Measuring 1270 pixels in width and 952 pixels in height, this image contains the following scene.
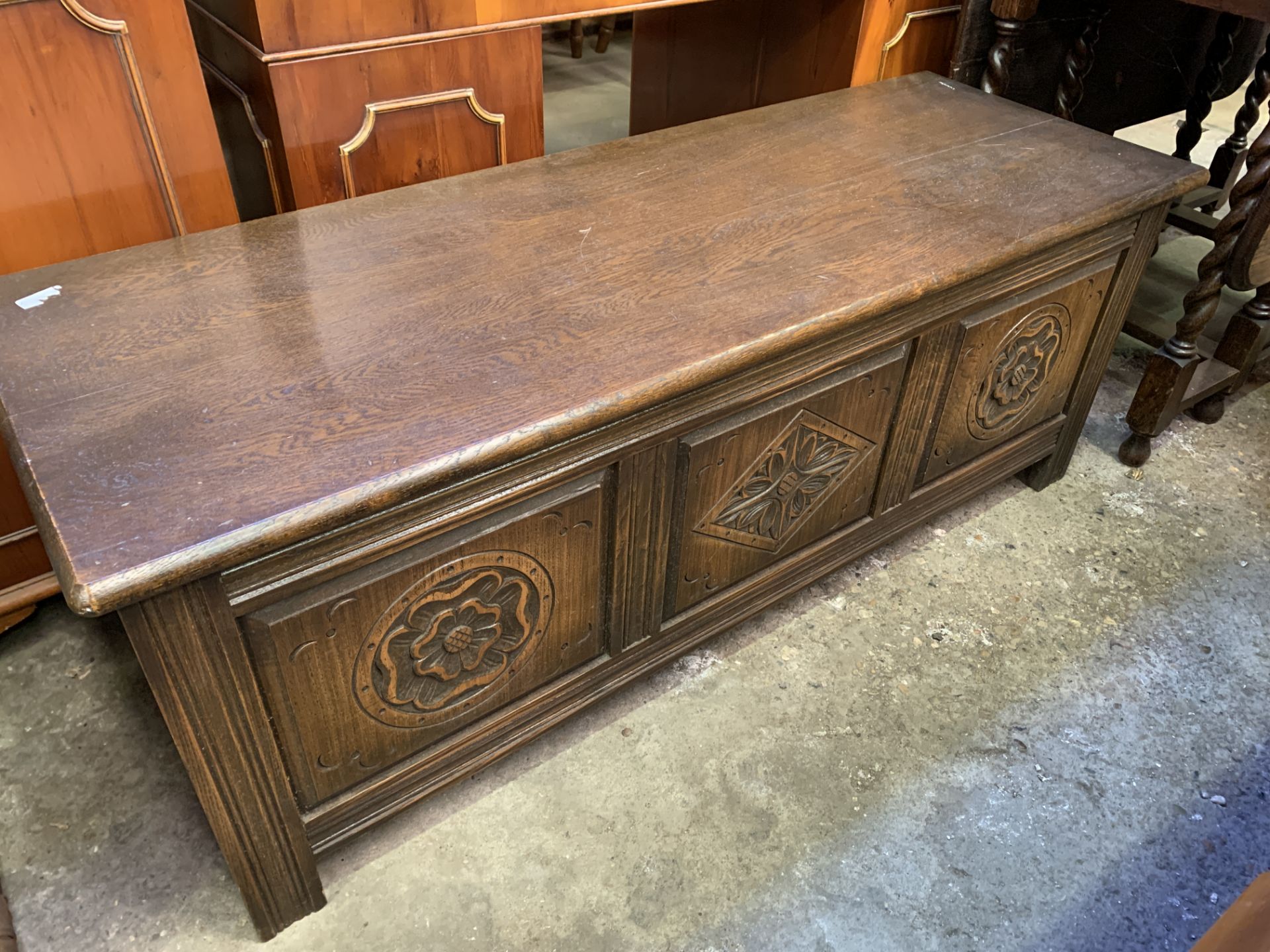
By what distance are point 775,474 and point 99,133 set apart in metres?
1.13

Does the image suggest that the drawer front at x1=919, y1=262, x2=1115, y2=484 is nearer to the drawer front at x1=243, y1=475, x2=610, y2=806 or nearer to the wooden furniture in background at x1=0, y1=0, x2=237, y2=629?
the drawer front at x1=243, y1=475, x2=610, y2=806

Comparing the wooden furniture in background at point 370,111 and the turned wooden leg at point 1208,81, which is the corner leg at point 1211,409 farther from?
the wooden furniture in background at point 370,111

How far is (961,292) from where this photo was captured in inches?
61.2

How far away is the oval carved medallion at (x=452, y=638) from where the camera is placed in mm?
1194

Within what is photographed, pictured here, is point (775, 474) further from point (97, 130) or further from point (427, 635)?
point (97, 130)

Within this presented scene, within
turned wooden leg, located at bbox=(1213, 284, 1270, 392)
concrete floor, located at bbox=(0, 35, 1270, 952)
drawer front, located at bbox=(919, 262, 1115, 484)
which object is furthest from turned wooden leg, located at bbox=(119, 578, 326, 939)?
turned wooden leg, located at bbox=(1213, 284, 1270, 392)

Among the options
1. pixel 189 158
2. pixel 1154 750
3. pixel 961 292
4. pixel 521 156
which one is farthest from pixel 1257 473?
pixel 189 158

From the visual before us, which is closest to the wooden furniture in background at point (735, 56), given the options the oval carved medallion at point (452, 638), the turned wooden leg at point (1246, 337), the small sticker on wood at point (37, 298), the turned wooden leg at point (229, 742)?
the turned wooden leg at point (1246, 337)

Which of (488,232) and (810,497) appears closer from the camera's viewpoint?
(488,232)

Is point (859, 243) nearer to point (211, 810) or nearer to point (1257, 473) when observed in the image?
point (211, 810)

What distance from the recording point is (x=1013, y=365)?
1.80 meters

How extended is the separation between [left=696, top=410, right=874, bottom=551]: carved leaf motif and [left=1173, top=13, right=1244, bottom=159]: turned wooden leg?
1.79 metres

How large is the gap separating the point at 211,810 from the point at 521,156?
129 centimetres

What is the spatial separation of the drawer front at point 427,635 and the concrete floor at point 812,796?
0.23 m
